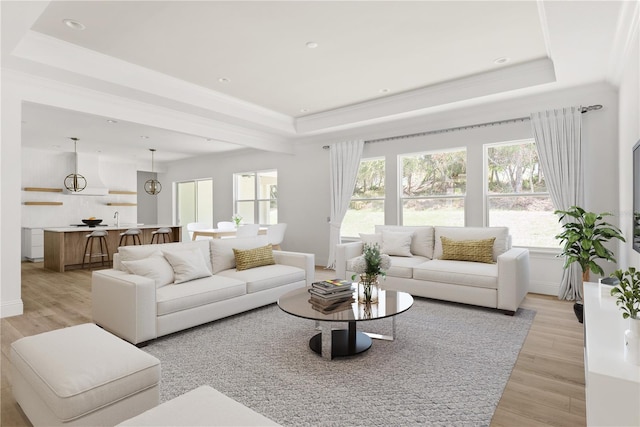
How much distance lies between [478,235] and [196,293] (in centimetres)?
345

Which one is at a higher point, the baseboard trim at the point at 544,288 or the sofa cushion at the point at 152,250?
the sofa cushion at the point at 152,250

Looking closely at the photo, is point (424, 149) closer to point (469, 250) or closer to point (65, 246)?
point (469, 250)

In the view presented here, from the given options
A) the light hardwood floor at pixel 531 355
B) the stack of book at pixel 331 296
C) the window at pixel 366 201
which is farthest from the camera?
the window at pixel 366 201

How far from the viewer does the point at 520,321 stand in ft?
11.5

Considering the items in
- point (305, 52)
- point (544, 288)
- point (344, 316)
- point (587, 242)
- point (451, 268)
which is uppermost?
point (305, 52)

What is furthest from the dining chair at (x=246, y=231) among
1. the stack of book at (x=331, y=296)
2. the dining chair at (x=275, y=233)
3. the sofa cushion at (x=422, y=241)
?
the stack of book at (x=331, y=296)

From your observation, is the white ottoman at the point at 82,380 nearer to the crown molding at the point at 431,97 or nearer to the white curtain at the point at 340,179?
the crown molding at the point at 431,97

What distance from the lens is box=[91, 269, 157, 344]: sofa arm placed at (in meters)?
2.81

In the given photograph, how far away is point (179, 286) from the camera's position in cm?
333

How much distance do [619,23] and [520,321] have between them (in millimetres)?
2700

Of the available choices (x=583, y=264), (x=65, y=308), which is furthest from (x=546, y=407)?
(x=65, y=308)

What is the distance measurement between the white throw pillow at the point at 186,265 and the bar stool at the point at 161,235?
4.64m

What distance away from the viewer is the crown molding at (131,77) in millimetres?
3395

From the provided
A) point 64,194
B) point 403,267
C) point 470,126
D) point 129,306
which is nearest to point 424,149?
point 470,126
